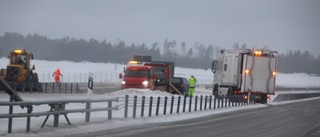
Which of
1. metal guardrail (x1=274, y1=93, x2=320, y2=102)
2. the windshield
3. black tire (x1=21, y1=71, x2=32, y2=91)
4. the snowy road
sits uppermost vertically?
the windshield

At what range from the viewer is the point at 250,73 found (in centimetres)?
4025

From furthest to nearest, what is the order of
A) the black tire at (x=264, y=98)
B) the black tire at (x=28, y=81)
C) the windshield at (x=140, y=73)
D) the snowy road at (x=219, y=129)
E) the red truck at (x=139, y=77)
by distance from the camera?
the windshield at (x=140, y=73) < the red truck at (x=139, y=77) < the black tire at (x=264, y=98) < the black tire at (x=28, y=81) < the snowy road at (x=219, y=129)

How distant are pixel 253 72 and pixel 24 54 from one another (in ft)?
54.7

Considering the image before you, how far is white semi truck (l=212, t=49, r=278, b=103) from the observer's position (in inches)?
1577

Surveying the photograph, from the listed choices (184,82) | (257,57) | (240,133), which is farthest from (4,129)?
(184,82)

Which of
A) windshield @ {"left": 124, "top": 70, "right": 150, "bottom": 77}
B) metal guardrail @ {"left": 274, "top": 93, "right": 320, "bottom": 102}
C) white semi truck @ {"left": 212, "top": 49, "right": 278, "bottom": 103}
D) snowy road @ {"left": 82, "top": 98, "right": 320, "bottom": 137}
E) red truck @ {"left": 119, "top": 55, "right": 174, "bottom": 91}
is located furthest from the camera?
metal guardrail @ {"left": 274, "top": 93, "right": 320, "bottom": 102}

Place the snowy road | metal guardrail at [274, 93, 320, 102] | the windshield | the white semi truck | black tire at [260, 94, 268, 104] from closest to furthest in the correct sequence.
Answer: the snowy road → the white semi truck → black tire at [260, 94, 268, 104] → the windshield → metal guardrail at [274, 93, 320, 102]

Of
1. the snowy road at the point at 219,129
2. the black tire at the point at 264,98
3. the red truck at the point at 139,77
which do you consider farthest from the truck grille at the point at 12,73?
the snowy road at the point at 219,129

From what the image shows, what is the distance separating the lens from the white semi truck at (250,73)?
40062 mm

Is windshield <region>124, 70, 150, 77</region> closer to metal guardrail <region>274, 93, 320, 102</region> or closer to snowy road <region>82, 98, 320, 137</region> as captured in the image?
metal guardrail <region>274, 93, 320, 102</region>

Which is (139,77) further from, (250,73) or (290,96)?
(290,96)

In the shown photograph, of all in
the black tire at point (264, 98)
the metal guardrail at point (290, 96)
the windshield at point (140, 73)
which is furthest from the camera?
the metal guardrail at point (290, 96)

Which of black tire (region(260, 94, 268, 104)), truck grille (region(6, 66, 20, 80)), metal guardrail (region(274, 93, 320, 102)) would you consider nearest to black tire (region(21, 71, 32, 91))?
truck grille (region(6, 66, 20, 80))

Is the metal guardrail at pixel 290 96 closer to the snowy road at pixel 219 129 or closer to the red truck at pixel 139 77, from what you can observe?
the red truck at pixel 139 77
